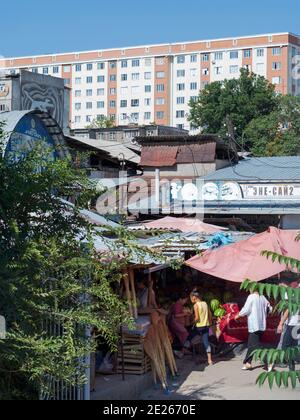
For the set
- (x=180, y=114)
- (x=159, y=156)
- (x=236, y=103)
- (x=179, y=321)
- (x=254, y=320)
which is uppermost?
(x=180, y=114)

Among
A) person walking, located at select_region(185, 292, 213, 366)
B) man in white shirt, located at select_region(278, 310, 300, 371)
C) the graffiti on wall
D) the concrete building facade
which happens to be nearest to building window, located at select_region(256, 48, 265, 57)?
the concrete building facade

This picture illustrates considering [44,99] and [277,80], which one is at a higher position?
[277,80]

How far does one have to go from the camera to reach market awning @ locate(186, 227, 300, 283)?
43.0 feet

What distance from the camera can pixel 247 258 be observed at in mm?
13289

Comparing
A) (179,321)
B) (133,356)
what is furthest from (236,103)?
(133,356)

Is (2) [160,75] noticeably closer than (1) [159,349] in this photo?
No

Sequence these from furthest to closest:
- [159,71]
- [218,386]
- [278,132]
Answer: [159,71], [278,132], [218,386]

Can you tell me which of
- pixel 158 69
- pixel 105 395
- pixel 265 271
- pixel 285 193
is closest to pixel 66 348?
pixel 105 395

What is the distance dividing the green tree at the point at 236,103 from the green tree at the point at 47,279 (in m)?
38.3

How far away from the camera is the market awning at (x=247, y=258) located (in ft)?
43.0

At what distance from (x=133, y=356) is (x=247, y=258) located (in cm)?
349

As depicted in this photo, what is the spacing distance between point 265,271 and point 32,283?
787 centimetres

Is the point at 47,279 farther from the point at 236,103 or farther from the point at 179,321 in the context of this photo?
the point at 236,103
